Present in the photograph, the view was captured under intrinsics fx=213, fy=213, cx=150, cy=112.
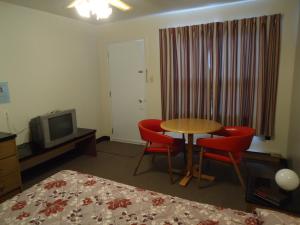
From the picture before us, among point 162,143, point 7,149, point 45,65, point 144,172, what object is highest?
point 45,65

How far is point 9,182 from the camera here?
8.16 ft

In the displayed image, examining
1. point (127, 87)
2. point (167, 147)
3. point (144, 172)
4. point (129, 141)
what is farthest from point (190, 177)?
point (127, 87)

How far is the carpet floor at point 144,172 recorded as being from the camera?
259cm

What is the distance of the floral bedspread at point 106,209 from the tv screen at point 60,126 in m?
1.48

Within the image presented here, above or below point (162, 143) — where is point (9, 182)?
below

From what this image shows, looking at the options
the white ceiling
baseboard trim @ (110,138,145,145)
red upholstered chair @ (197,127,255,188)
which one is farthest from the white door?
red upholstered chair @ (197,127,255,188)

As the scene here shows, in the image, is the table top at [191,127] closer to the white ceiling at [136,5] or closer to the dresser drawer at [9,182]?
the white ceiling at [136,5]

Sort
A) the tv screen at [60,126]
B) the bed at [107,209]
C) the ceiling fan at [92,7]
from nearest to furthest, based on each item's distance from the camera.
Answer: the bed at [107,209]
the ceiling fan at [92,7]
the tv screen at [60,126]

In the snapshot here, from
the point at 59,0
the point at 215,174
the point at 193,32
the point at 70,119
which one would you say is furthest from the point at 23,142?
the point at 193,32

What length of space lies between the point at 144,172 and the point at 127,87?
6.13ft

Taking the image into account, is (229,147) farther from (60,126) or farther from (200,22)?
(60,126)

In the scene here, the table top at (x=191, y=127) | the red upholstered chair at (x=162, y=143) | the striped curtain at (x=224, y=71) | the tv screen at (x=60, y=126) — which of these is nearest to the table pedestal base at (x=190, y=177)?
the red upholstered chair at (x=162, y=143)

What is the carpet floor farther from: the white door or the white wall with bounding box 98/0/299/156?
the white wall with bounding box 98/0/299/156

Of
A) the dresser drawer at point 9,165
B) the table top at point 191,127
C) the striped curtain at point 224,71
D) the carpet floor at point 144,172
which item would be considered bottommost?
the carpet floor at point 144,172
